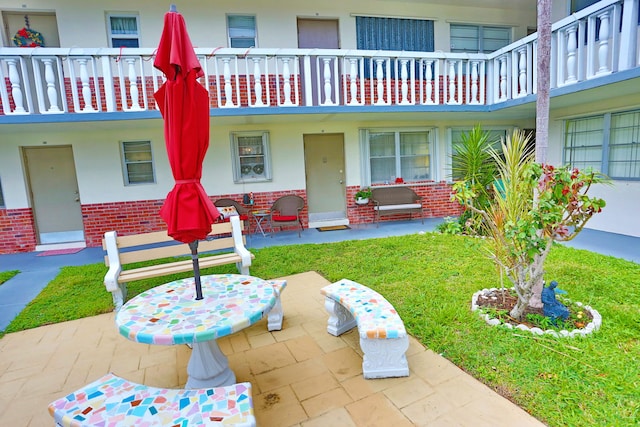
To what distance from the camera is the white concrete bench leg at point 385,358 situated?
2582 millimetres

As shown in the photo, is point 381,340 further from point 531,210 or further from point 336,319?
point 531,210

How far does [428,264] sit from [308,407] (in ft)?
10.9

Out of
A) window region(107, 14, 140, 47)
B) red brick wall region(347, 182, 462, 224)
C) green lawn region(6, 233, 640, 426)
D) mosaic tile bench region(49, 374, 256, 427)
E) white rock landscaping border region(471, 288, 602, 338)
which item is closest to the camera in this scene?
mosaic tile bench region(49, 374, 256, 427)

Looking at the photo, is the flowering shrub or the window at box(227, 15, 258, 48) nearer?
the flowering shrub

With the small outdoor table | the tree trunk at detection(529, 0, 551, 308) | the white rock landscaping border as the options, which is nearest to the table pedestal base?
the small outdoor table

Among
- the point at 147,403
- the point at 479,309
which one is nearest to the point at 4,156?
the point at 147,403

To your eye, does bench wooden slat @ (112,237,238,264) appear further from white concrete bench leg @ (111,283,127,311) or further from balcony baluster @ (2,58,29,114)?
balcony baluster @ (2,58,29,114)

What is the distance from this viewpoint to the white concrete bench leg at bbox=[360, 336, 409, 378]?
8.47ft

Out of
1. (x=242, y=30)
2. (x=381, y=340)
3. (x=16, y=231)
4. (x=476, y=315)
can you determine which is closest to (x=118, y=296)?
(x=381, y=340)

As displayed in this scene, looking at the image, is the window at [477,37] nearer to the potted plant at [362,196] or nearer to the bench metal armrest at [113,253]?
the potted plant at [362,196]

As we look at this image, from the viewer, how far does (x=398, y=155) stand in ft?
29.7

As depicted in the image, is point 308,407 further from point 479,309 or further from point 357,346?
point 479,309

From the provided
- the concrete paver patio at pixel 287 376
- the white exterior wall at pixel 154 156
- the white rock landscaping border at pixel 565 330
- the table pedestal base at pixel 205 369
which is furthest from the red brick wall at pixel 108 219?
the table pedestal base at pixel 205 369

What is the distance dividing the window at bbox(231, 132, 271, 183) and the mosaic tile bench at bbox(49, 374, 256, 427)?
6.53 metres
